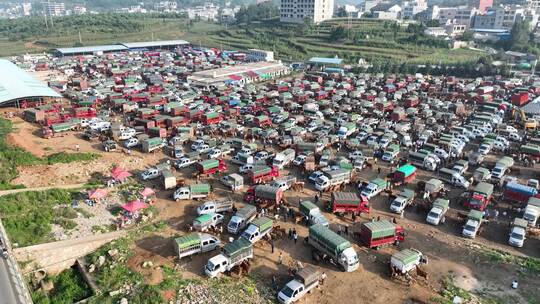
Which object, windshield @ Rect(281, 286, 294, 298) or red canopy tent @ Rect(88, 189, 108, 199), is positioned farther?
red canopy tent @ Rect(88, 189, 108, 199)

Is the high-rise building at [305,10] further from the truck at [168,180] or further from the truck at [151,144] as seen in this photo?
the truck at [168,180]

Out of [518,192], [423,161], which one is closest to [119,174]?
[423,161]

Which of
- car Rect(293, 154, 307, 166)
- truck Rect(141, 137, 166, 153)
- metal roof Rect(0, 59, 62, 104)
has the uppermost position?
metal roof Rect(0, 59, 62, 104)

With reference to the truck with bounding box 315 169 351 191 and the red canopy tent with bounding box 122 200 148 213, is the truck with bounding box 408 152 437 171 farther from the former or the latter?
the red canopy tent with bounding box 122 200 148 213

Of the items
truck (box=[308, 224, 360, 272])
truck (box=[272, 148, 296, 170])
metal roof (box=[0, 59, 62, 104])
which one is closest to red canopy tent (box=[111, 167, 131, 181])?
truck (box=[272, 148, 296, 170])

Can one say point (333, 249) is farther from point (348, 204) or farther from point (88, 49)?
point (88, 49)

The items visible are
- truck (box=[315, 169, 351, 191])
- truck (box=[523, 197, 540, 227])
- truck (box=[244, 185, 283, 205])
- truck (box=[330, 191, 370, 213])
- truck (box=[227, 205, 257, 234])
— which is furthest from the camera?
truck (box=[315, 169, 351, 191])
